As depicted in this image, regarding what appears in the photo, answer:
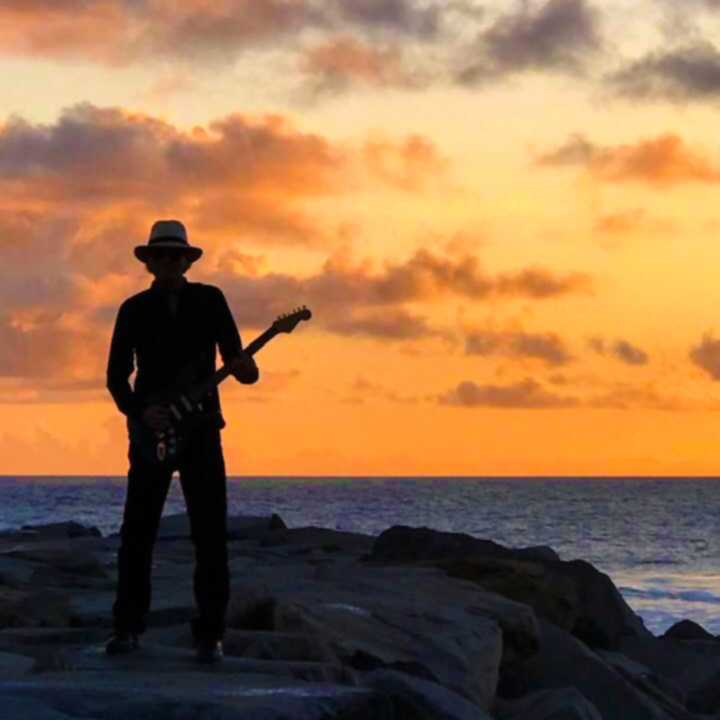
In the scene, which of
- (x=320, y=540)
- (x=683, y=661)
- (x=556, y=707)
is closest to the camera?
(x=556, y=707)

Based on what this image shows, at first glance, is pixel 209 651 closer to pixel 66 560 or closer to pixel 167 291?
pixel 167 291

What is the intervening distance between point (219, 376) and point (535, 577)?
7949 millimetres

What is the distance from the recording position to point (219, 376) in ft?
28.1

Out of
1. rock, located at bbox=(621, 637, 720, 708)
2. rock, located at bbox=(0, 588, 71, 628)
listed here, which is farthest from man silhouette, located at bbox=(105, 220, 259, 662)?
rock, located at bbox=(621, 637, 720, 708)

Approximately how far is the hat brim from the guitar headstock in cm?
50

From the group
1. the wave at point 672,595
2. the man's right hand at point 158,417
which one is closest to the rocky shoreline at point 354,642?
the man's right hand at point 158,417

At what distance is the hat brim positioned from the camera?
336 inches

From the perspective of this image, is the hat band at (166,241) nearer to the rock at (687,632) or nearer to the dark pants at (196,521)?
the dark pants at (196,521)

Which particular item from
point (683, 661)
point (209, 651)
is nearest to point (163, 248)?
point (209, 651)

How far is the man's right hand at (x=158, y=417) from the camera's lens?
27.7ft

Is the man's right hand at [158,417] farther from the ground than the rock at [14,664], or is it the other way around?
the man's right hand at [158,417]

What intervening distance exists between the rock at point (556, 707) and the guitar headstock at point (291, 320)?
340 centimetres

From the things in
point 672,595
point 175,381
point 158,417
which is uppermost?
point 175,381

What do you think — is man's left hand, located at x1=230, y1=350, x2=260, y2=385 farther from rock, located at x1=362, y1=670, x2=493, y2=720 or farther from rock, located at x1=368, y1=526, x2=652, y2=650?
rock, located at x1=368, y1=526, x2=652, y2=650
